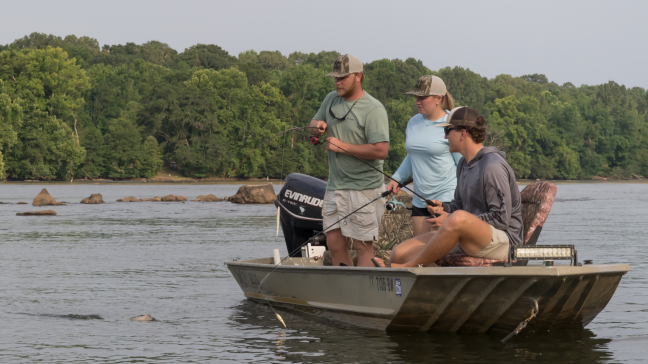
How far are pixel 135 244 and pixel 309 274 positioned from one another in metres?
10.00

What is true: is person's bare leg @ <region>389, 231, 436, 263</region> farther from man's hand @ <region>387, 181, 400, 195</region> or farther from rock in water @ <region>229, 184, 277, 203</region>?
rock in water @ <region>229, 184, 277, 203</region>

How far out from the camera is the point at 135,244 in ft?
54.0

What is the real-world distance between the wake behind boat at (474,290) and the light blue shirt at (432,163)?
67 cm

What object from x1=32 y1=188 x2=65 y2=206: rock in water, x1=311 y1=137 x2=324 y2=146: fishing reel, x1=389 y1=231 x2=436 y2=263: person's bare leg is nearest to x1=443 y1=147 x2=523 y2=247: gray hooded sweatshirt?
x1=389 y1=231 x2=436 y2=263: person's bare leg

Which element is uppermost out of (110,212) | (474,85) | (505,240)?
(474,85)

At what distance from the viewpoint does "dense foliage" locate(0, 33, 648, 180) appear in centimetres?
7000

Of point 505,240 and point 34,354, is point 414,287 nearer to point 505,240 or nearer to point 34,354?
point 505,240

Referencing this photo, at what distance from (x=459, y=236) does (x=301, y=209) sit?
378cm

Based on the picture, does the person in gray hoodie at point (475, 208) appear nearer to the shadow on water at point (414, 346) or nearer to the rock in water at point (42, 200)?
the shadow on water at point (414, 346)

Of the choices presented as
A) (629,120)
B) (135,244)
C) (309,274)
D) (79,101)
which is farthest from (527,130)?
(309,274)

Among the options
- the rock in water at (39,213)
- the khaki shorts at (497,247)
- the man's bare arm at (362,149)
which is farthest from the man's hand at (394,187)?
the rock in water at (39,213)

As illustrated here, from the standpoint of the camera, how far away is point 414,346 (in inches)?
249

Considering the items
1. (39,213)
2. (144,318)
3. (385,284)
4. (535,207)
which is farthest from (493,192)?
(39,213)

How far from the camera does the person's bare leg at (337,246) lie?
23.1 ft
